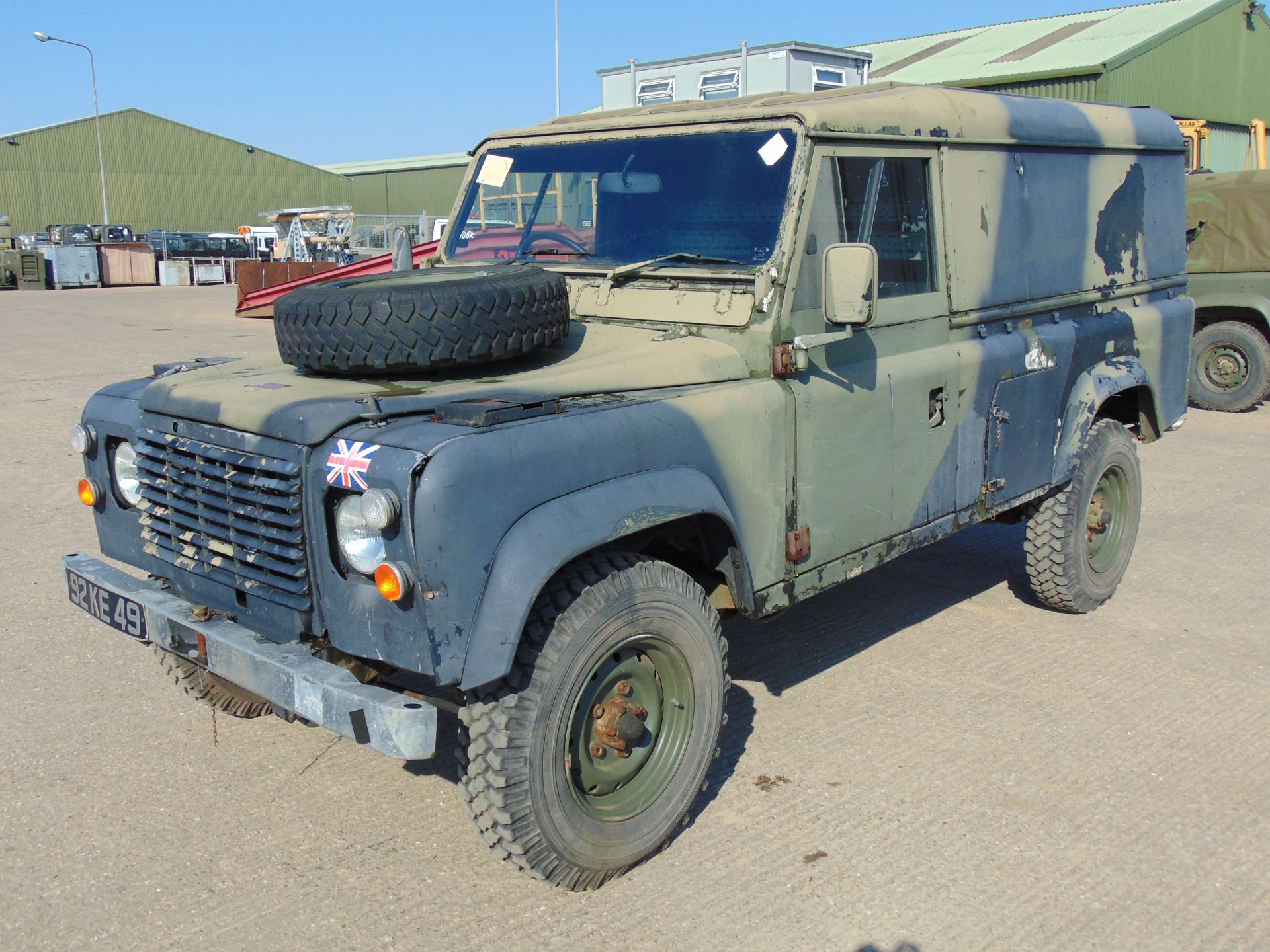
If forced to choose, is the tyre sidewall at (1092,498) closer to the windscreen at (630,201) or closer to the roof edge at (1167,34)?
the windscreen at (630,201)

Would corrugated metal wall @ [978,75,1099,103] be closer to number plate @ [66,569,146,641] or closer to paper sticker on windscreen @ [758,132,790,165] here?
paper sticker on windscreen @ [758,132,790,165]

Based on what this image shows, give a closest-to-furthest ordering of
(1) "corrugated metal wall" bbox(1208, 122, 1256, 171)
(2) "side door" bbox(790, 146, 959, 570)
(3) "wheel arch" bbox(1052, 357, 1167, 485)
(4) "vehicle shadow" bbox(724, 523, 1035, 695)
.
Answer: (2) "side door" bbox(790, 146, 959, 570) → (4) "vehicle shadow" bbox(724, 523, 1035, 695) → (3) "wheel arch" bbox(1052, 357, 1167, 485) → (1) "corrugated metal wall" bbox(1208, 122, 1256, 171)

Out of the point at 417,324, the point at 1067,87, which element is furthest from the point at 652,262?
the point at 1067,87

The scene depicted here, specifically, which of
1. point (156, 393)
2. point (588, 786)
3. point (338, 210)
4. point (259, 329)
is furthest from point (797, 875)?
point (338, 210)

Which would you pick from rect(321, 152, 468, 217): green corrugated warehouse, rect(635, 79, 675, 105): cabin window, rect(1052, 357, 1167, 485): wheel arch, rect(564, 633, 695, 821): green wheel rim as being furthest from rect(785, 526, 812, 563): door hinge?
rect(321, 152, 468, 217): green corrugated warehouse

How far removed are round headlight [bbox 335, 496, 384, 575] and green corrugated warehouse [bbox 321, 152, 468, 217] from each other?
4552 cm

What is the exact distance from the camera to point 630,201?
14.1 ft

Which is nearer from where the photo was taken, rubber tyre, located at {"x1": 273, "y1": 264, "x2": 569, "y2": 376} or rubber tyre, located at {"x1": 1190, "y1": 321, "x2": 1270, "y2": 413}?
rubber tyre, located at {"x1": 273, "y1": 264, "x2": 569, "y2": 376}

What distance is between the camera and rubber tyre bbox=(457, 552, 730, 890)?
9.70 ft

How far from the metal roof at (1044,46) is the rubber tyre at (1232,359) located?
1317 centimetres

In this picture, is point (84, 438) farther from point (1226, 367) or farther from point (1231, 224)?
point (1226, 367)

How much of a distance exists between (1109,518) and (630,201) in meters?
3.08

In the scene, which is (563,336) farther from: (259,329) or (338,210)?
(338,210)

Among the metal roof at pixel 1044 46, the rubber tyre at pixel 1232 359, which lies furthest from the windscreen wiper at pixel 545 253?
the metal roof at pixel 1044 46
